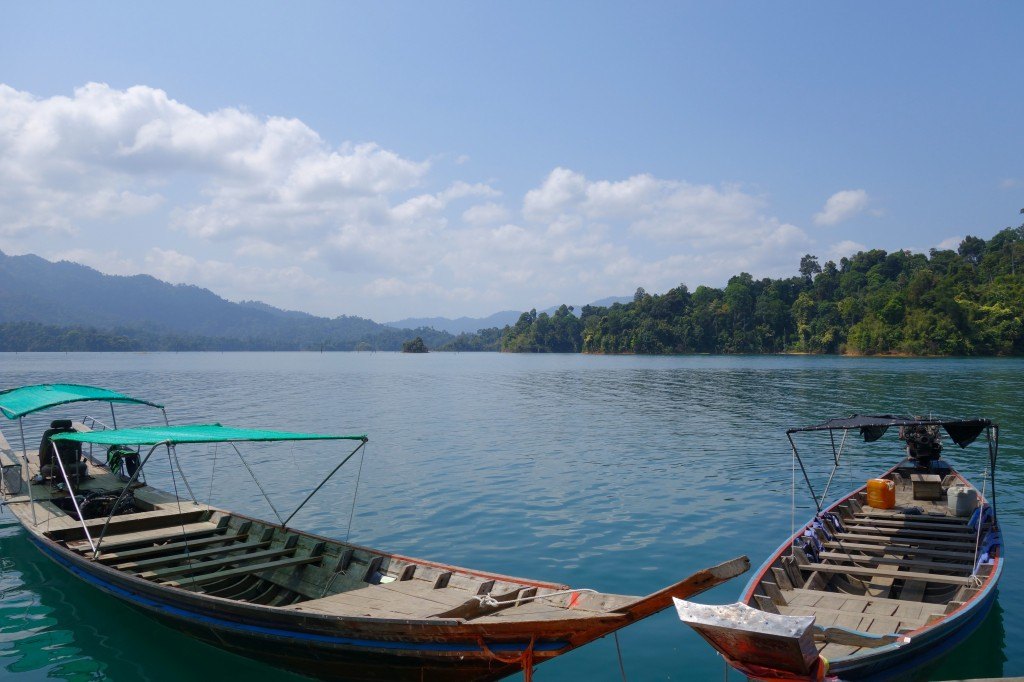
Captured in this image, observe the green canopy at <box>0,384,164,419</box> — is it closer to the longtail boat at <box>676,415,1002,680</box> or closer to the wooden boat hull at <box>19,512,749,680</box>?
the wooden boat hull at <box>19,512,749,680</box>

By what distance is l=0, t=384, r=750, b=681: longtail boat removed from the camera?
678 cm

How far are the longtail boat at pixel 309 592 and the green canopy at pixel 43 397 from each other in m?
0.16

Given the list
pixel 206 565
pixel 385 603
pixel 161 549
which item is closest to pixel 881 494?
pixel 385 603

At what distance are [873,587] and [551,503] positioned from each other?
31.4 ft

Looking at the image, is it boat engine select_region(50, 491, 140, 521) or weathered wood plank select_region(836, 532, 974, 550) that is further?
boat engine select_region(50, 491, 140, 521)

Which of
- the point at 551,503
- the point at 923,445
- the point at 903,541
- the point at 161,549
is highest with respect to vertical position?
the point at 923,445

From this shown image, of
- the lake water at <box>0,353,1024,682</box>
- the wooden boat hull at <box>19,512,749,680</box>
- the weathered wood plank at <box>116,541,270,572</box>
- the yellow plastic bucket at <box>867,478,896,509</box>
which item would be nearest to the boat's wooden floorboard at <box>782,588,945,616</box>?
the lake water at <box>0,353,1024,682</box>

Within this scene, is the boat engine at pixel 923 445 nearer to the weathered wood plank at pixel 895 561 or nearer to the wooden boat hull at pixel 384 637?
the weathered wood plank at pixel 895 561

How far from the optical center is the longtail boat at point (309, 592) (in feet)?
22.2

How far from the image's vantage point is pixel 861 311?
145000 mm

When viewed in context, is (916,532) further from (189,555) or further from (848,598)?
(189,555)

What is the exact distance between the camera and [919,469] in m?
17.2

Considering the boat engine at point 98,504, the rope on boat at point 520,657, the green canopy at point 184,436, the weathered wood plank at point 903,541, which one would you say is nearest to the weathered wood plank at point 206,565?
the green canopy at point 184,436

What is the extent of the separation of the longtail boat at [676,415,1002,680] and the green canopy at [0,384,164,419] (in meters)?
14.8
